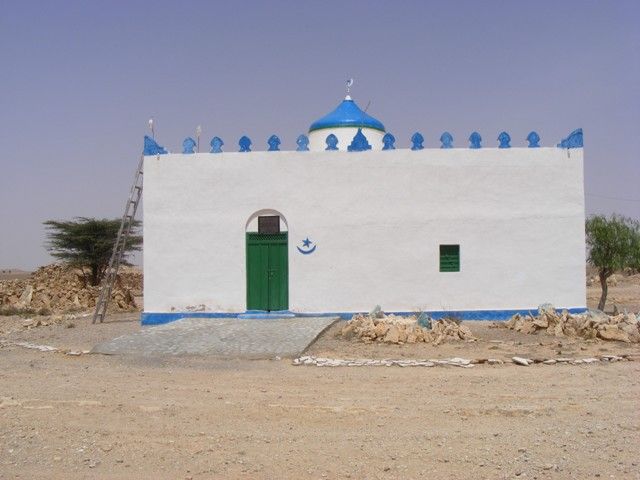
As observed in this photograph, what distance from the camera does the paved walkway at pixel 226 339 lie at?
10.7m

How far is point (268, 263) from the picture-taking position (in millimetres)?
14633

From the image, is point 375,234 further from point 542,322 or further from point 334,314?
point 542,322

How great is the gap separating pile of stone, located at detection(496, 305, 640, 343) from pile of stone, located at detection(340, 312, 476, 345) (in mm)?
1343

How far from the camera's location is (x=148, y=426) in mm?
6262

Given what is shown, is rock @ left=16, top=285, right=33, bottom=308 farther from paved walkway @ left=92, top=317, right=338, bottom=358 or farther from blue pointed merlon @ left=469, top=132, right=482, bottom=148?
blue pointed merlon @ left=469, top=132, right=482, bottom=148

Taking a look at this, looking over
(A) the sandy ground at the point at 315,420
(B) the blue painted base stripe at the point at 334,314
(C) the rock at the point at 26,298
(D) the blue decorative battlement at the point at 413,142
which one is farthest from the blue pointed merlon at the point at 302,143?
(C) the rock at the point at 26,298

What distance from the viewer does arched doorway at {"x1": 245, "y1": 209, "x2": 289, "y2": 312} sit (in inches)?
574

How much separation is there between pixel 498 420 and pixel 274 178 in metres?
9.21

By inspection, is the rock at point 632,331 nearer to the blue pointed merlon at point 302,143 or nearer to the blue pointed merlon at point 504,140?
the blue pointed merlon at point 504,140

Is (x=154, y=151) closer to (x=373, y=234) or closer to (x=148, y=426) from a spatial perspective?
(x=373, y=234)

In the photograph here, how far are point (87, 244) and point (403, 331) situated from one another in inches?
768

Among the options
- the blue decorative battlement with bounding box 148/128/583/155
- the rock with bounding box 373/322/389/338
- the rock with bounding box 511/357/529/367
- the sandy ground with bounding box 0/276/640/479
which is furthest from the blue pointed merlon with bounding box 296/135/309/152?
the rock with bounding box 511/357/529/367

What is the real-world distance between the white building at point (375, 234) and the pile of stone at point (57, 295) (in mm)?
7798

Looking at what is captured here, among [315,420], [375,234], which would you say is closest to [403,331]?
[375,234]
